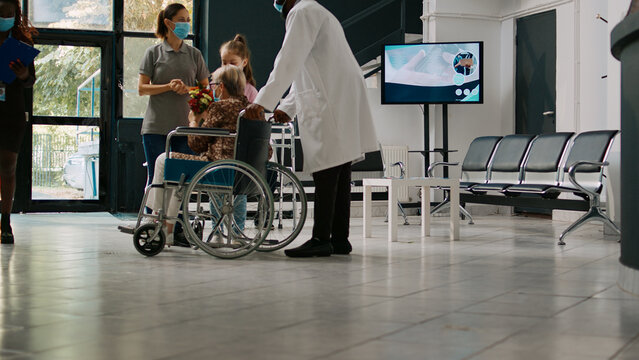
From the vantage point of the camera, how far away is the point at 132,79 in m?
8.32

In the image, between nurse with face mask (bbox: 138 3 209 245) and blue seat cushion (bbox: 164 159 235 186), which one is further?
nurse with face mask (bbox: 138 3 209 245)

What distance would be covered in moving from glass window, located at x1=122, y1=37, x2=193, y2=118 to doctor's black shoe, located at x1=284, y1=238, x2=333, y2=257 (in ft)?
16.0

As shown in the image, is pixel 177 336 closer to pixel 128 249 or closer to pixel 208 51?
pixel 128 249

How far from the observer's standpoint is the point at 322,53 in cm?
392

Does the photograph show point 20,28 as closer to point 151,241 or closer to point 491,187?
point 151,241

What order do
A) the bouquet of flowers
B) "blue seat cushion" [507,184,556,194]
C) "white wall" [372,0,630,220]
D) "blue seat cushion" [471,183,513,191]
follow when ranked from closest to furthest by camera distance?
1. the bouquet of flowers
2. "blue seat cushion" [507,184,556,194]
3. "blue seat cushion" [471,183,513,191]
4. "white wall" [372,0,630,220]

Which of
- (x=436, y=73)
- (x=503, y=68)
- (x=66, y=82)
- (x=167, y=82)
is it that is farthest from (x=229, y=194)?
(x=503, y=68)

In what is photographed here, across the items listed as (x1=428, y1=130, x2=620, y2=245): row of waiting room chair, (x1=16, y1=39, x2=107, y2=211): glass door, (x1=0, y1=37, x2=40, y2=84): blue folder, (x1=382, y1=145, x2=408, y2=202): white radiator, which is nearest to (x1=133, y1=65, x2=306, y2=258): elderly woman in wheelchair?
(x1=0, y1=37, x2=40, y2=84): blue folder

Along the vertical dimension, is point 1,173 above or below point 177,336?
above

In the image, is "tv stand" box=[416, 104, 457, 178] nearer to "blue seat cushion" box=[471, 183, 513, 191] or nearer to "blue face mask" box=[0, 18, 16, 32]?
"blue seat cushion" box=[471, 183, 513, 191]

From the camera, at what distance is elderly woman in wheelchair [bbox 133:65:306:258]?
12.2ft

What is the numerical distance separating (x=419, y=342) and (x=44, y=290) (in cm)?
151

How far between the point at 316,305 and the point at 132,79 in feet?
20.9

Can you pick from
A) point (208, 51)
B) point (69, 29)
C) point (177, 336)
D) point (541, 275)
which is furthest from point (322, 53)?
point (69, 29)
